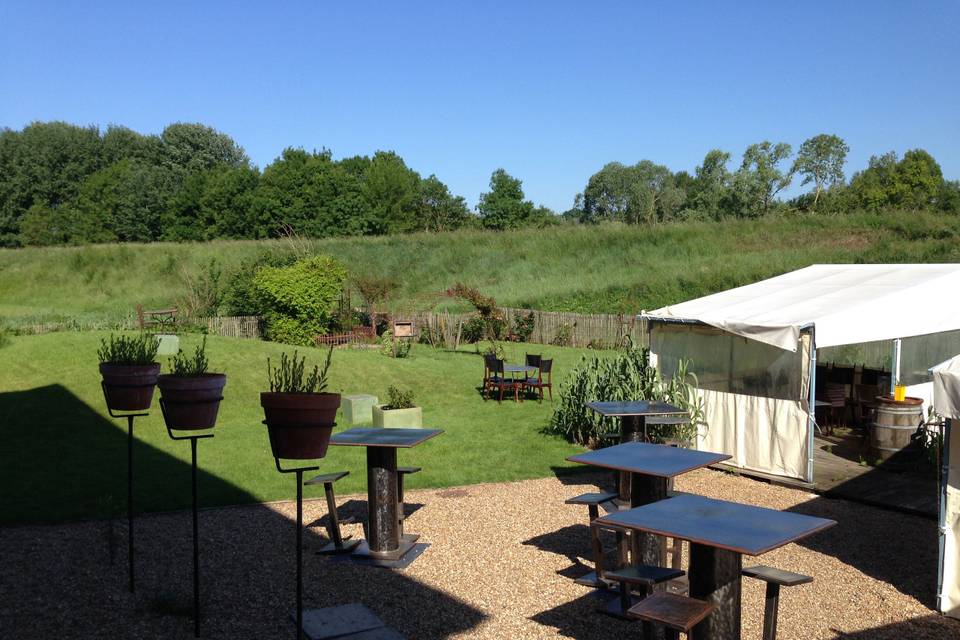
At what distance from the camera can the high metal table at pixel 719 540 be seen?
11.1 ft

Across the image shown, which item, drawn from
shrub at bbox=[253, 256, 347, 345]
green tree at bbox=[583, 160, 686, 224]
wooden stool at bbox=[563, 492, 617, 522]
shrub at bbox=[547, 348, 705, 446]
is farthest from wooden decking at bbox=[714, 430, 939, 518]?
green tree at bbox=[583, 160, 686, 224]

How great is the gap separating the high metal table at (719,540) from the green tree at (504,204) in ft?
214

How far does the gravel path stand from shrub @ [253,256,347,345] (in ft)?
46.2

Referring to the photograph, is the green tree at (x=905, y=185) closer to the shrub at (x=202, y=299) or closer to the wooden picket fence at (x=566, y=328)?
the wooden picket fence at (x=566, y=328)

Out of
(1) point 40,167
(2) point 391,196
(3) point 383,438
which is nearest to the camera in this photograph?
(3) point 383,438

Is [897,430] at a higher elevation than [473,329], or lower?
lower

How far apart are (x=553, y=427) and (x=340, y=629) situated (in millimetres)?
7403

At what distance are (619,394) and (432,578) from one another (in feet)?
17.0

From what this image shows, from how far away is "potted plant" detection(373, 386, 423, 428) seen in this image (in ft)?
36.3

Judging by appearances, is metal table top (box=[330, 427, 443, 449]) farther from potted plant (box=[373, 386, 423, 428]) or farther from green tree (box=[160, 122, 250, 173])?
green tree (box=[160, 122, 250, 173])

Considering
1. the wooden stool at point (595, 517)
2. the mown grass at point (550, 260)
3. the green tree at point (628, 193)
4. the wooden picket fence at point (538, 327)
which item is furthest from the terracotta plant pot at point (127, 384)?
the green tree at point (628, 193)

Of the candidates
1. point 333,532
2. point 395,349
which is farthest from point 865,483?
point 395,349

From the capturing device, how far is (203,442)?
11.2 meters

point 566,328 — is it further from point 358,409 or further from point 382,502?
point 382,502
